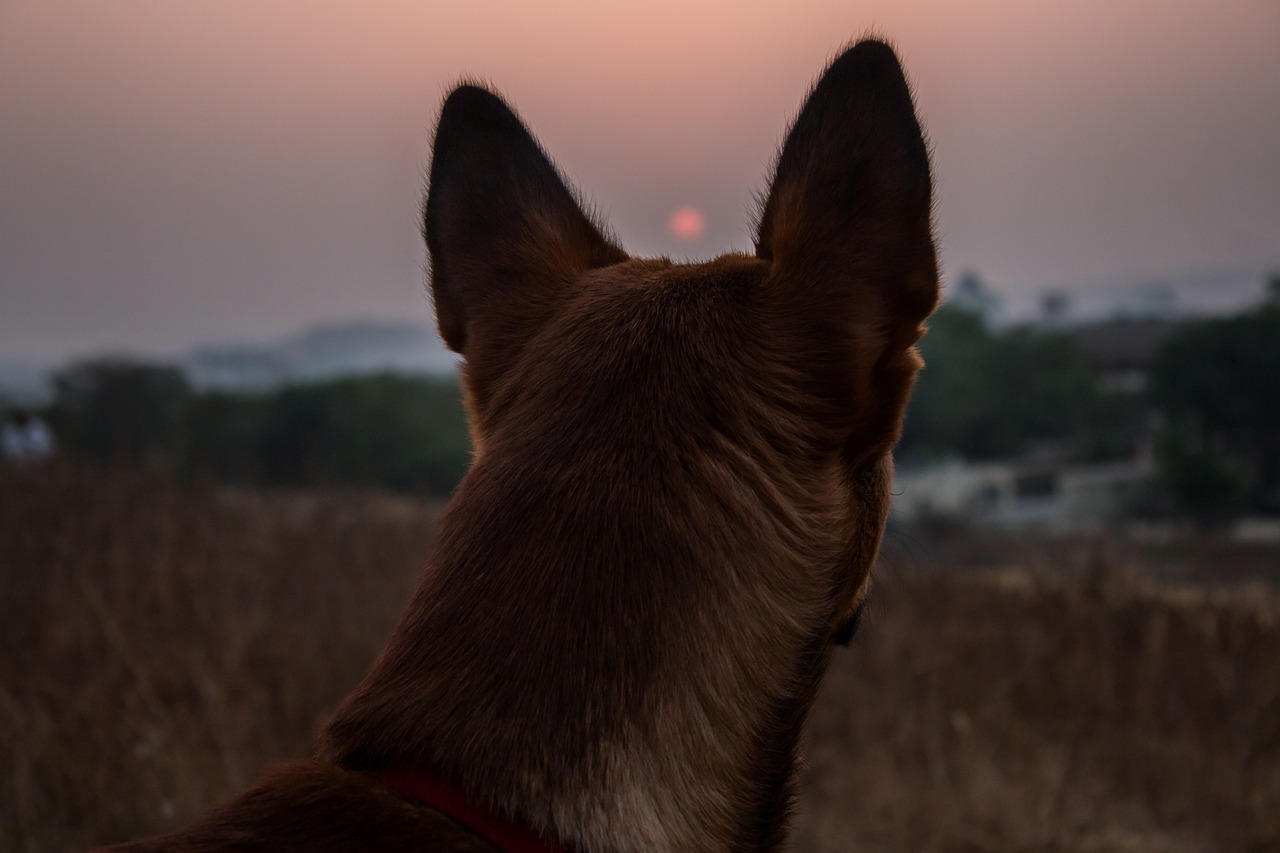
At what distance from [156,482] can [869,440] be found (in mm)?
8798

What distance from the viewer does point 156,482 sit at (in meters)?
9.32

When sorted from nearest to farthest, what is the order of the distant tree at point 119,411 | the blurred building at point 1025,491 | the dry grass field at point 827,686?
1. the dry grass field at point 827,686
2. the distant tree at point 119,411
3. the blurred building at point 1025,491

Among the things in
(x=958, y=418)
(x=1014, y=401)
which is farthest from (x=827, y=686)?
(x=1014, y=401)

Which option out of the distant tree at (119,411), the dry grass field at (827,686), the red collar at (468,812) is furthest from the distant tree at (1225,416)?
the red collar at (468,812)

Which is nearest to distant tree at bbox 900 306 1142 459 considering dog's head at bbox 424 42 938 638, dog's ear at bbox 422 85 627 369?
dog's ear at bbox 422 85 627 369

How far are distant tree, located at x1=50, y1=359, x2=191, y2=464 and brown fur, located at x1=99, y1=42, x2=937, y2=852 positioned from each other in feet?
29.1

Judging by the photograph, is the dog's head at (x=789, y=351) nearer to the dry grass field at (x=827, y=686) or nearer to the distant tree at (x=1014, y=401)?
the dry grass field at (x=827, y=686)

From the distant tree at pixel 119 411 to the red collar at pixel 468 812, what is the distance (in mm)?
8967

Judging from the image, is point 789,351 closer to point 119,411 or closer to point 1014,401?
point 119,411

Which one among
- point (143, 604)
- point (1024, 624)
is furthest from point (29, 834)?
point (1024, 624)

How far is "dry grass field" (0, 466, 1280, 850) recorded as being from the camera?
17.4 feet

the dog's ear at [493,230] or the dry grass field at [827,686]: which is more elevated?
the dog's ear at [493,230]

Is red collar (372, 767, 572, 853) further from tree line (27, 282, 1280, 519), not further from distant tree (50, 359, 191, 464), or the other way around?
distant tree (50, 359, 191, 464)

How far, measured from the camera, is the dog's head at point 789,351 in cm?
173
